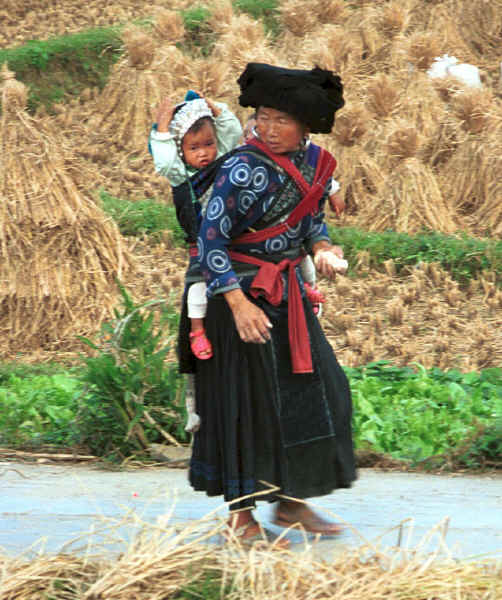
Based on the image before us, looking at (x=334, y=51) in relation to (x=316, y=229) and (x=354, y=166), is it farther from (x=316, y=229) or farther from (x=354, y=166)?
(x=316, y=229)

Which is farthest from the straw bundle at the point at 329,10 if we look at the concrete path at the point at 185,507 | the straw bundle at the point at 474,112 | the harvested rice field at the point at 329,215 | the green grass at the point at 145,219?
the concrete path at the point at 185,507

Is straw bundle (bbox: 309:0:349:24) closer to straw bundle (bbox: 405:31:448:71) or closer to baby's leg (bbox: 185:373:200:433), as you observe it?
straw bundle (bbox: 405:31:448:71)

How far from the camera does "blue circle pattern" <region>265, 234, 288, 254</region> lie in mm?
3848

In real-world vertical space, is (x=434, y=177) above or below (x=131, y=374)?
above

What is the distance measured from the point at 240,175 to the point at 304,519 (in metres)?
1.29

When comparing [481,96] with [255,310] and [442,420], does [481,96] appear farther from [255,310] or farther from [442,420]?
[255,310]

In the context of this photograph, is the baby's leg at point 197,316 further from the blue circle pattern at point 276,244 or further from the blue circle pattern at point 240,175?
the blue circle pattern at point 240,175

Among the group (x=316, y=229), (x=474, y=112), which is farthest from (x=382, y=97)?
(x=316, y=229)

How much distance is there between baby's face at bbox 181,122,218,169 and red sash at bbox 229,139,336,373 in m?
0.22

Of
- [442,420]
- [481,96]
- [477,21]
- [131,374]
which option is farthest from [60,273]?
[477,21]

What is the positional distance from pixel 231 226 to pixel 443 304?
452 centimetres

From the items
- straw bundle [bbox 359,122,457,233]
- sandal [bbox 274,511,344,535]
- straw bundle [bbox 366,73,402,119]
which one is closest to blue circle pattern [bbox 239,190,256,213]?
sandal [bbox 274,511,344,535]

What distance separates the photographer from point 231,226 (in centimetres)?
375

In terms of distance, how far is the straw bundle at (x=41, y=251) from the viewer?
7.91 metres
